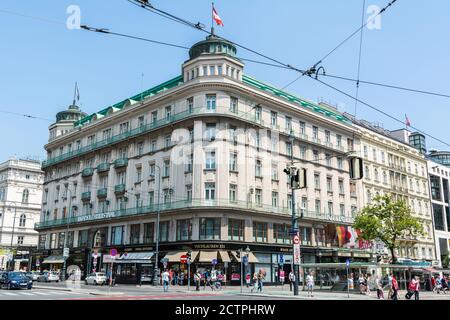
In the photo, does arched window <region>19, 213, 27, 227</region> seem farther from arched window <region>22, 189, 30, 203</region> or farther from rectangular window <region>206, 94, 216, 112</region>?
rectangular window <region>206, 94, 216, 112</region>

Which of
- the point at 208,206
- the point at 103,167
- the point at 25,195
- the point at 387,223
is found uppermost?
the point at 25,195

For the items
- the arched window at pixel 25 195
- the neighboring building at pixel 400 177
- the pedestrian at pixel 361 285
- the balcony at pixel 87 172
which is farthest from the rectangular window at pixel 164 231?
the arched window at pixel 25 195

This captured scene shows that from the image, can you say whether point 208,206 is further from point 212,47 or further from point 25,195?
point 25,195

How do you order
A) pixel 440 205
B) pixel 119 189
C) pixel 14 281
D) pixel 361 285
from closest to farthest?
pixel 361 285, pixel 14 281, pixel 119 189, pixel 440 205

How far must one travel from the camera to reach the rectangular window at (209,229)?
4200 cm

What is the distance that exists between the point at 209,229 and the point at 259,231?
243 inches

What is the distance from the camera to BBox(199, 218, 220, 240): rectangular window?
4200 cm

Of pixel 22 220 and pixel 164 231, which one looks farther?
pixel 22 220

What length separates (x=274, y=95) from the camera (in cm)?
5059

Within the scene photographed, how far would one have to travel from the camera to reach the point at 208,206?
41875mm

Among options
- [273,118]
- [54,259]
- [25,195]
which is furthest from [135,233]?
[25,195]
